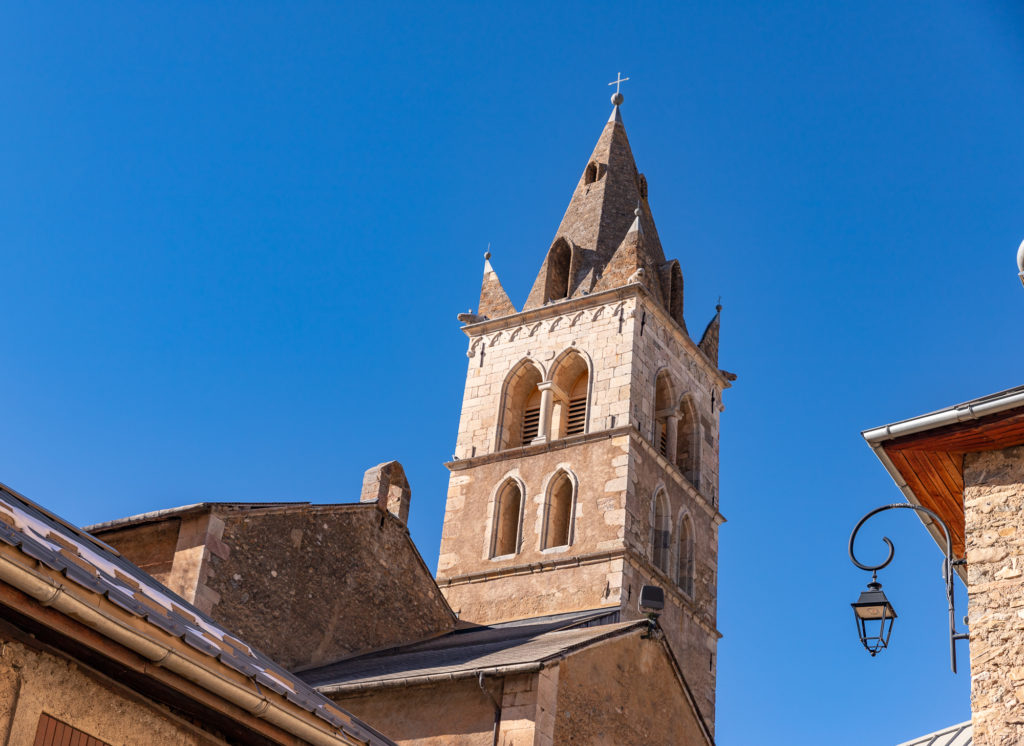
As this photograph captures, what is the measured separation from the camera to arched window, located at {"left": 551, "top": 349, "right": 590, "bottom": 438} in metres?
27.3

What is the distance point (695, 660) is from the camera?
25594 millimetres

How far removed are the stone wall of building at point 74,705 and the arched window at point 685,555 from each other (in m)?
20.3

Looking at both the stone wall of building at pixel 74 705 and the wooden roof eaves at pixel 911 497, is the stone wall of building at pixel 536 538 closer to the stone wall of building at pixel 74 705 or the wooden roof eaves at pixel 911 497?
the wooden roof eaves at pixel 911 497

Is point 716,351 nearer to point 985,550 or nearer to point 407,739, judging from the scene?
point 407,739

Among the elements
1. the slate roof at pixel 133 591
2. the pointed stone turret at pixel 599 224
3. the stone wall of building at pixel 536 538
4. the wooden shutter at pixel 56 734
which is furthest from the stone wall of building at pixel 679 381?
the wooden shutter at pixel 56 734

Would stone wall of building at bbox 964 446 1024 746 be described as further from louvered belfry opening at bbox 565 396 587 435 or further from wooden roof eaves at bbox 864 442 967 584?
louvered belfry opening at bbox 565 396 587 435

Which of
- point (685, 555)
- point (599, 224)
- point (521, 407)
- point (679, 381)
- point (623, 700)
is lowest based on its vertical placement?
point (623, 700)

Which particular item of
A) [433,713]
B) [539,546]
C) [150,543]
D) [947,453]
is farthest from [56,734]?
[539,546]

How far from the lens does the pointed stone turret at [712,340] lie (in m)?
30.3

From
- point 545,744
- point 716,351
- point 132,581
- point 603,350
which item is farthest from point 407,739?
point 716,351

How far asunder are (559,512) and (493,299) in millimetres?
6230

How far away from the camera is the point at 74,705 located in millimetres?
6312

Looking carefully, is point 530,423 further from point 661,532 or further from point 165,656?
point 165,656

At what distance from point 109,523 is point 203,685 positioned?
9588 millimetres
